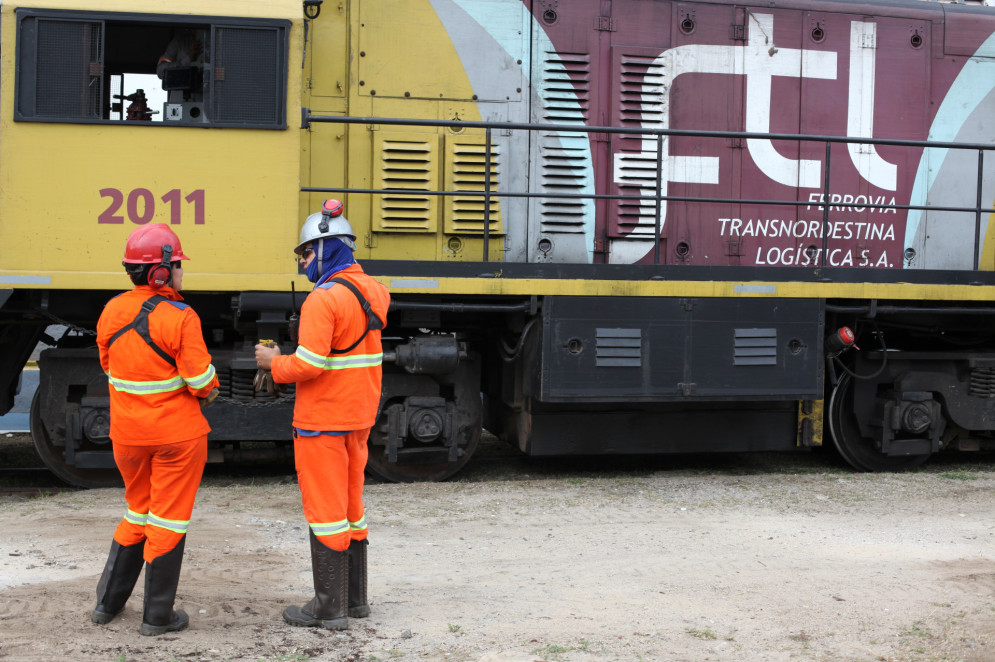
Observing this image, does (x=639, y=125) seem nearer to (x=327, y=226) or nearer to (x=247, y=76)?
(x=247, y=76)

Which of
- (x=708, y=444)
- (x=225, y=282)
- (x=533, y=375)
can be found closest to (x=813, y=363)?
(x=708, y=444)

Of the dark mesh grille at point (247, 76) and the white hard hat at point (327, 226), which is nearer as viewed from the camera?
the white hard hat at point (327, 226)

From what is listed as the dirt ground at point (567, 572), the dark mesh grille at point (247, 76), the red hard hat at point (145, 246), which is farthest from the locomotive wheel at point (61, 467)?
the red hard hat at point (145, 246)

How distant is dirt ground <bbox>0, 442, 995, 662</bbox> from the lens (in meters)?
3.84

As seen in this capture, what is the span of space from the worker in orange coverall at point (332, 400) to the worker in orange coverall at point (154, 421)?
351 mm

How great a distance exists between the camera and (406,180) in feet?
22.7

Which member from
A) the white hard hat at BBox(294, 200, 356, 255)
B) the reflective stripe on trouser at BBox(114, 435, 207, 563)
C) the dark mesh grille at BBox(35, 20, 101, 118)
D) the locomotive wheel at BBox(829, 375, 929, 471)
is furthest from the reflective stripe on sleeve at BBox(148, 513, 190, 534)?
the locomotive wheel at BBox(829, 375, 929, 471)

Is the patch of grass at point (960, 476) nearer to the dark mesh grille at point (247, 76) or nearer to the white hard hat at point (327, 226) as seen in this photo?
the white hard hat at point (327, 226)

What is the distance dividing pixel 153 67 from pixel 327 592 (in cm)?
411

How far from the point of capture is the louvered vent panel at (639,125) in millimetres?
7305

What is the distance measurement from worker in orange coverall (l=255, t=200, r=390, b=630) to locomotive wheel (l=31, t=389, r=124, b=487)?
3184mm

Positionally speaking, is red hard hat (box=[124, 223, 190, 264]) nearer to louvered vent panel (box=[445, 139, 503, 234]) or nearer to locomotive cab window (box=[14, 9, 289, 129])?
locomotive cab window (box=[14, 9, 289, 129])

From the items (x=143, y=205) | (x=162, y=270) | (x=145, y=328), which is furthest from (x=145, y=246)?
(x=143, y=205)

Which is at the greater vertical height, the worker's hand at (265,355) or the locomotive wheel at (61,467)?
the worker's hand at (265,355)
